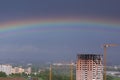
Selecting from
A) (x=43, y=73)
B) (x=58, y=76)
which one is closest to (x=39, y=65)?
(x=43, y=73)

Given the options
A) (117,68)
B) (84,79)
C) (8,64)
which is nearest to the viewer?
(84,79)

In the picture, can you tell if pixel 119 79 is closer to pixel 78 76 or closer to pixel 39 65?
pixel 78 76

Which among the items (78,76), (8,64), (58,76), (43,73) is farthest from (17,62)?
(78,76)

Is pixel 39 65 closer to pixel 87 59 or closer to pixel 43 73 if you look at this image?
pixel 43 73

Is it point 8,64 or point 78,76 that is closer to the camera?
point 78,76

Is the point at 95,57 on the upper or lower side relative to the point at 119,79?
upper

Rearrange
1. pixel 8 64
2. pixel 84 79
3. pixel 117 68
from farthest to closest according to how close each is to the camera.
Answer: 1. pixel 8 64
2. pixel 117 68
3. pixel 84 79
